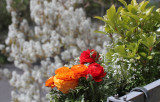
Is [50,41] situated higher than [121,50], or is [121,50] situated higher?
[50,41]

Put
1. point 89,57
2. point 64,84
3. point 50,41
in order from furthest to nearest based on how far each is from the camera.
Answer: point 50,41 < point 89,57 < point 64,84

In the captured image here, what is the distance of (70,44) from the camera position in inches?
177

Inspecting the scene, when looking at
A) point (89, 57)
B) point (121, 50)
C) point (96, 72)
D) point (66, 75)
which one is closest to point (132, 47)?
point (121, 50)

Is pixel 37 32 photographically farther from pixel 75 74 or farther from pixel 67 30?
pixel 75 74

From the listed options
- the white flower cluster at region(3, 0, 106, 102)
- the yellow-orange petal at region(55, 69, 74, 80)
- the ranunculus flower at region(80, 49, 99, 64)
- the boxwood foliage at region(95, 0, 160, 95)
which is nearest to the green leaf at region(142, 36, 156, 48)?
the boxwood foliage at region(95, 0, 160, 95)

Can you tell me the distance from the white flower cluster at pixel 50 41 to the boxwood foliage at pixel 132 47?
2582 millimetres

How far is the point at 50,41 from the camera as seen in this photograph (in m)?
4.58

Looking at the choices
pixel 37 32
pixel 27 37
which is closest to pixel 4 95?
pixel 27 37

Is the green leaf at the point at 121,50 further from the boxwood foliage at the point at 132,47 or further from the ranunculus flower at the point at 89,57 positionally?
the ranunculus flower at the point at 89,57

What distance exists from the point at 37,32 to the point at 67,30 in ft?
2.25

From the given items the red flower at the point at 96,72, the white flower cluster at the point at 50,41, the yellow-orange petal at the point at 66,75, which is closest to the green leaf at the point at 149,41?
the red flower at the point at 96,72

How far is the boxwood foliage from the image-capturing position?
1.51 metres

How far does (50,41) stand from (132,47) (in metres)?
3.24

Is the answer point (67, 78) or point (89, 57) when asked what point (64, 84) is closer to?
point (67, 78)
